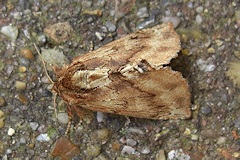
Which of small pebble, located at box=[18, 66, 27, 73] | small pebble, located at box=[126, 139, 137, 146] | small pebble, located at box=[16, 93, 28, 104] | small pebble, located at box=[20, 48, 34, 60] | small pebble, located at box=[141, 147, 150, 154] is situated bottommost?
small pebble, located at box=[141, 147, 150, 154]

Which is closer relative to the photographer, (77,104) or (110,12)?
(77,104)

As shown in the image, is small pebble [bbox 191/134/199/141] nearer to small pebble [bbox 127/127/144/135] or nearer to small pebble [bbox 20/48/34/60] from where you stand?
small pebble [bbox 127/127/144/135]

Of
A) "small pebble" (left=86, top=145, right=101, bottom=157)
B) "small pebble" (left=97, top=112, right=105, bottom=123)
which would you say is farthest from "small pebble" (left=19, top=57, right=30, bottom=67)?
"small pebble" (left=86, top=145, right=101, bottom=157)

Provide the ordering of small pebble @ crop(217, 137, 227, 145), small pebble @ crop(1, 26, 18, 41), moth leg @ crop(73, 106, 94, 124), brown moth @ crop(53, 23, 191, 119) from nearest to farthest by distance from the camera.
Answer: brown moth @ crop(53, 23, 191, 119), small pebble @ crop(217, 137, 227, 145), moth leg @ crop(73, 106, 94, 124), small pebble @ crop(1, 26, 18, 41)

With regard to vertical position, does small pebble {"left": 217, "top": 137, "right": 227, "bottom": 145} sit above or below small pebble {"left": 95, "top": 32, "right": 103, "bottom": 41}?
below

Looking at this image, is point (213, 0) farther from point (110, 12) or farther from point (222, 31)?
point (110, 12)

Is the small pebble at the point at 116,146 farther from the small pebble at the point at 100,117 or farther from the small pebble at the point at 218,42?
the small pebble at the point at 218,42

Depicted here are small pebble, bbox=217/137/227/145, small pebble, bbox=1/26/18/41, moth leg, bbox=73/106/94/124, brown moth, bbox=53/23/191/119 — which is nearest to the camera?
brown moth, bbox=53/23/191/119

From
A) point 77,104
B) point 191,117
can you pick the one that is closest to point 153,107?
point 191,117

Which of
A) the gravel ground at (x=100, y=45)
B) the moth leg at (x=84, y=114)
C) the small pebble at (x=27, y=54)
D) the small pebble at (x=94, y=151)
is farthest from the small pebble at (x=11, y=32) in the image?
the small pebble at (x=94, y=151)
